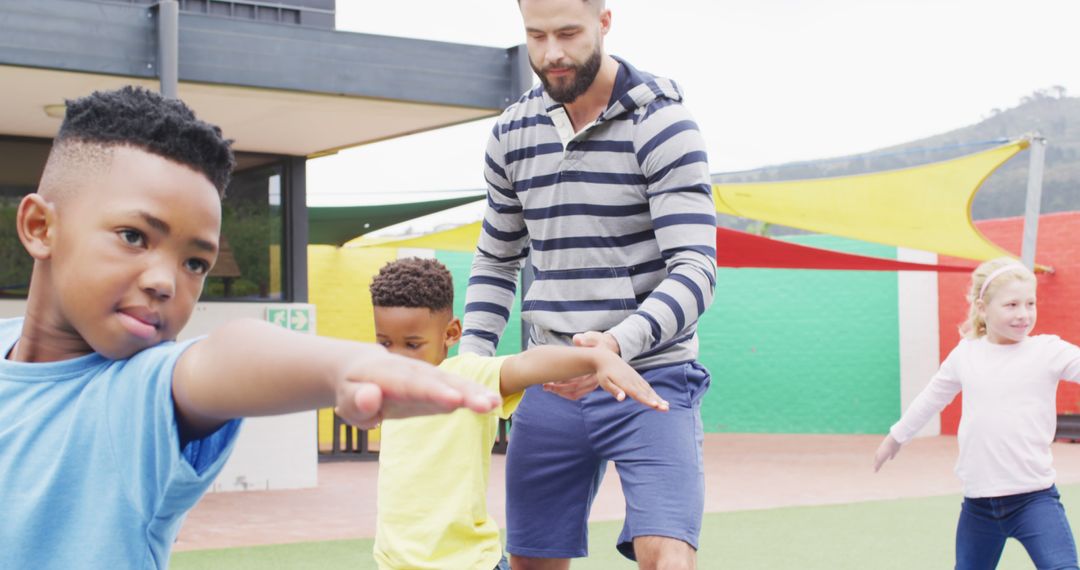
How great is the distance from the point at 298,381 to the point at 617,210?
2120 mm

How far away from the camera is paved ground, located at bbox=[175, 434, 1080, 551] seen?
25.4ft

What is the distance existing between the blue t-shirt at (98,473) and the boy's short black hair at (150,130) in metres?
0.23

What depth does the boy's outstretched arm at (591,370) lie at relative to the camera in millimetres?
2410

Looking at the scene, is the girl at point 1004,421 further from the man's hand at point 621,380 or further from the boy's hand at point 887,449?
the man's hand at point 621,380

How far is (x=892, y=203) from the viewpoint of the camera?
1102cm

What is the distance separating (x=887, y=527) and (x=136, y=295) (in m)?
7.10

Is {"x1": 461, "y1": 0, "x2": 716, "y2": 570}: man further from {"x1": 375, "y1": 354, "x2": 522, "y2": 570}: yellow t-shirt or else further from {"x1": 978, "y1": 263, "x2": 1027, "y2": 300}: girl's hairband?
{"x1": 978, "y1": 263, "x2": 1027, "y2": 300}: girl's hairband

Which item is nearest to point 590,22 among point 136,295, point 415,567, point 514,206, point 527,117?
point 527,117

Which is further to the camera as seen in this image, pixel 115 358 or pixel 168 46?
pixel 168 46

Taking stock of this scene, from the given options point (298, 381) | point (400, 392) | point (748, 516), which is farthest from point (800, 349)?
point (400, 392)

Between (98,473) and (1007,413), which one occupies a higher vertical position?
(98,473)

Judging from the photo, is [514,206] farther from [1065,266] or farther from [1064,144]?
[1064,144]

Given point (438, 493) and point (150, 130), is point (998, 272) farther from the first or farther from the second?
point (150, 130)

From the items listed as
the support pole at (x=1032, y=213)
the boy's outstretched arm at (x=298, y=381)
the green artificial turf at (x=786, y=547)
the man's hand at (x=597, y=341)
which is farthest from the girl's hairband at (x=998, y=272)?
the support pole at (x=1032, y=213)
